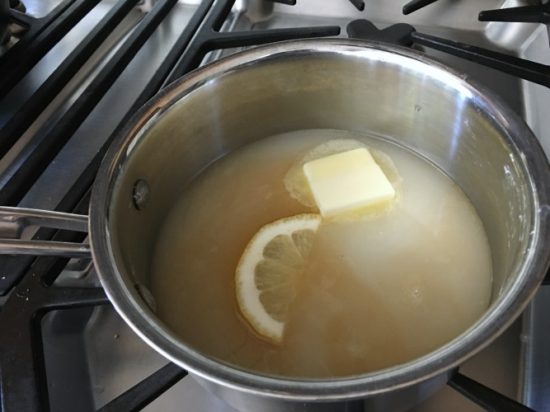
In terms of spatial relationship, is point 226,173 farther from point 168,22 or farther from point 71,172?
point 168,22

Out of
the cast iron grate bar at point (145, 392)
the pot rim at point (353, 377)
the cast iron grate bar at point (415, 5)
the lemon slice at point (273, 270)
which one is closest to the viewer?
the pot rim at point (353, 377)

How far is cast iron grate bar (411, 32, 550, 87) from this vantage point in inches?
27.8

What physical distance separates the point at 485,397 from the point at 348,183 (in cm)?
31

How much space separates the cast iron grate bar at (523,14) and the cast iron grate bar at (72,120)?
0.46 metres

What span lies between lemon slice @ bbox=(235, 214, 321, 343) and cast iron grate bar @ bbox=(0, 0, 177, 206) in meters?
0.25

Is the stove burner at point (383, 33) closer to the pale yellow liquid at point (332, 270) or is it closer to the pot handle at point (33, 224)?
the pale yellow liquid at point (332, 270)

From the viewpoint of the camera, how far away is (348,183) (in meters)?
0.71

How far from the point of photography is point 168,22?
937 millimetres

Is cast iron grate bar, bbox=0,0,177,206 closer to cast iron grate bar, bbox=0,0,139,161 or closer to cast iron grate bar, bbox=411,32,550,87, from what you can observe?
cast iron grate bar, bbox=0,0,139,161

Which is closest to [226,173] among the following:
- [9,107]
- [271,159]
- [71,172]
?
[271,159]

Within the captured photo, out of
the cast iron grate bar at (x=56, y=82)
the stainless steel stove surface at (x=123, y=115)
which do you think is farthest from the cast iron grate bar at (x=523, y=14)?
the cast iron grate bar at (x=56, y=82)

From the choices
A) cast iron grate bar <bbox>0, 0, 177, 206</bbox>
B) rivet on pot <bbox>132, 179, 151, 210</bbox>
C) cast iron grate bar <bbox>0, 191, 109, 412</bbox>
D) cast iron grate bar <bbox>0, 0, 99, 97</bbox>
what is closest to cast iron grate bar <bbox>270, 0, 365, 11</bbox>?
cast iron grate bar <bbox>0, 0, 177, 206</bbox>

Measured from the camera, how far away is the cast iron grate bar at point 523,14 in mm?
779

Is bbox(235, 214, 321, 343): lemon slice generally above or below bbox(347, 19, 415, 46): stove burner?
below
